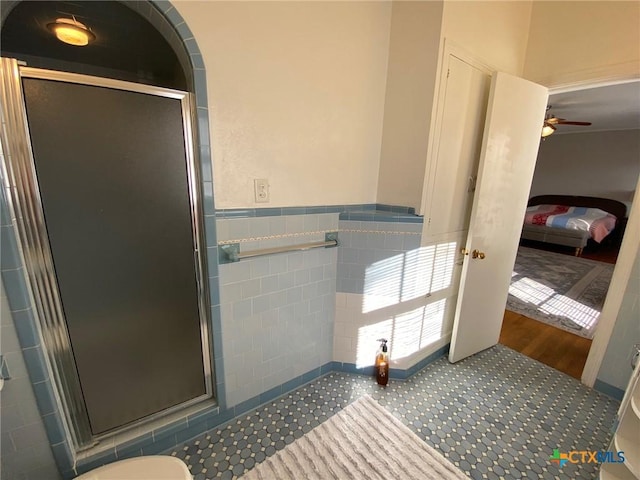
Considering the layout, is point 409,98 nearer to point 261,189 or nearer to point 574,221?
point 261,189

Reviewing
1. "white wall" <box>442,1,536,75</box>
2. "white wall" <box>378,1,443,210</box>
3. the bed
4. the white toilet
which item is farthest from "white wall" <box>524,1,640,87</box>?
the bed

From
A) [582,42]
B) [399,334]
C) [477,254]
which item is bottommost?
[399,334]

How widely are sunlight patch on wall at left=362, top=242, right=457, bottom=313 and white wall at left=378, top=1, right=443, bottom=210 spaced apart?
1.13 feet

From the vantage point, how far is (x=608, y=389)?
177cm

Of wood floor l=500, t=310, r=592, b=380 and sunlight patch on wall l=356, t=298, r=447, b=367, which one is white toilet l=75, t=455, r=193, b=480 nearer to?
sunlight patch on wall l=356, t=298, r=447, b=367

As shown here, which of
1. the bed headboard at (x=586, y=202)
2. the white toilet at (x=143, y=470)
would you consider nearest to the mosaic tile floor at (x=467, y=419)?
the white toilet at (x=143, y=470)

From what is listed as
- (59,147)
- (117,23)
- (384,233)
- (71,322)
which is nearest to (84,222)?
(59,147)

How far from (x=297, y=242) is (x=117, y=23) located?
4.22ft

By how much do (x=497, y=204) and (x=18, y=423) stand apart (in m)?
2.63

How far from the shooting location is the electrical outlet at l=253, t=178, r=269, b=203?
1349 mm

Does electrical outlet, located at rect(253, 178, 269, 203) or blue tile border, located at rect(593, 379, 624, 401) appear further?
blue tile border, located at rect(593, 379, 624, 401)

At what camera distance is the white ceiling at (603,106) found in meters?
3.17

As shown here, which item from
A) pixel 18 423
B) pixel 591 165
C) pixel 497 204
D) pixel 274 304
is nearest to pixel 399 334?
pixel 274 304

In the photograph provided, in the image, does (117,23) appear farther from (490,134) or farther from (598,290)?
(598,290)
